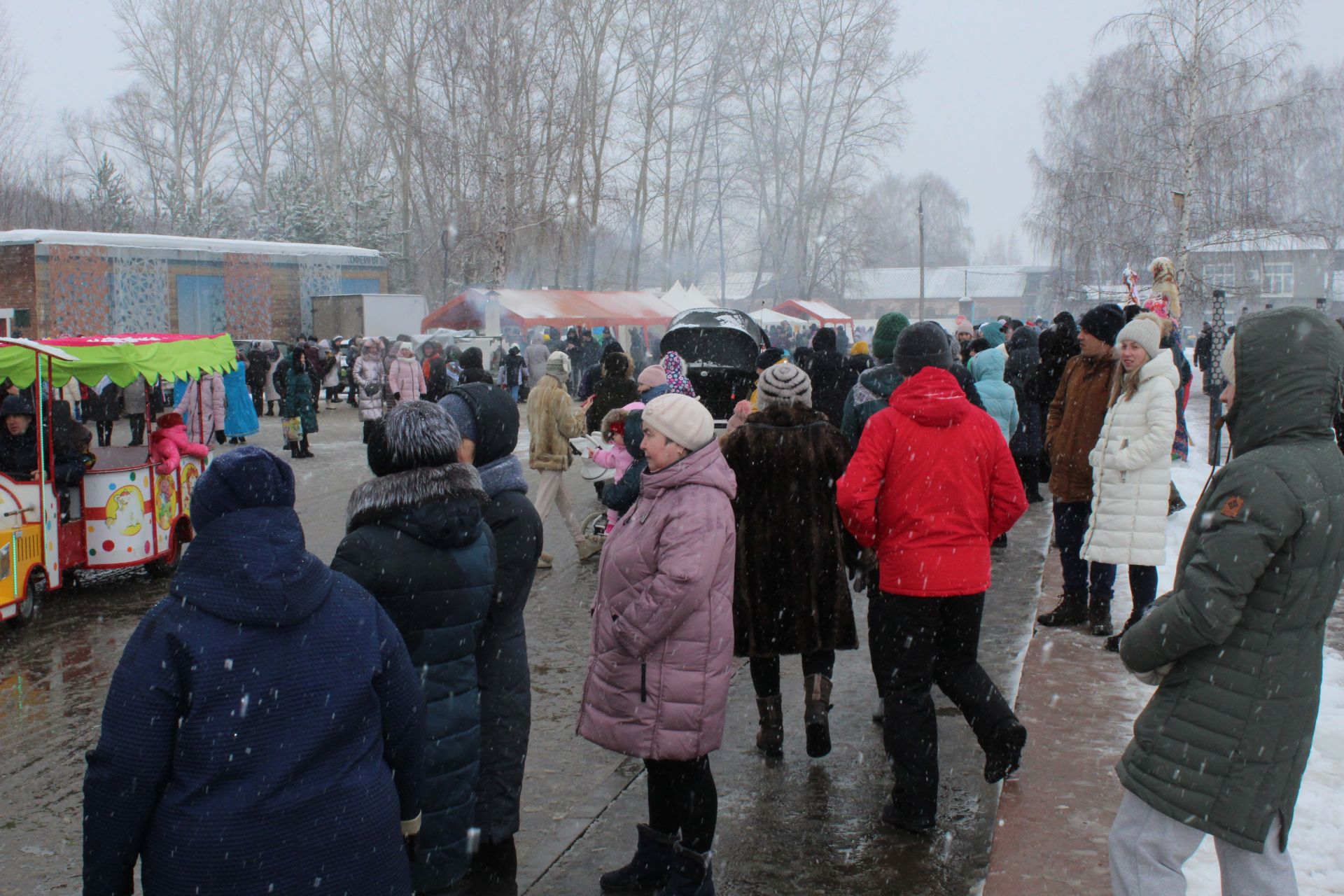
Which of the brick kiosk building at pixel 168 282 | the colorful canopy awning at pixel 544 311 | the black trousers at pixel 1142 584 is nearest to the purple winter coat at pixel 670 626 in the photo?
the black trousers at pixel 1142 584

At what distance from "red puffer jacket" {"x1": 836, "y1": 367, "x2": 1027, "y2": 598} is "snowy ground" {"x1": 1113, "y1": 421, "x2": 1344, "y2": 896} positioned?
0.93 m

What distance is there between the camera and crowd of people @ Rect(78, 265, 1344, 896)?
6.99 ft

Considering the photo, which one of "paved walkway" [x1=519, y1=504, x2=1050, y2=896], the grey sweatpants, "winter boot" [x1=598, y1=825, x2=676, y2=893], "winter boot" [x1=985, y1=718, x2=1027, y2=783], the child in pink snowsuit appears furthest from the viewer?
the child in pink snowsuit

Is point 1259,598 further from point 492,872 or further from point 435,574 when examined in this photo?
point 492,872

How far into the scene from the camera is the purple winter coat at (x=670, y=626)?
328 cm

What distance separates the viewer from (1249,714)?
8.01ft

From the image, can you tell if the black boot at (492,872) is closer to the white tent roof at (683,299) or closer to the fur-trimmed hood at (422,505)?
the fur-trimmed hood at (422,505)

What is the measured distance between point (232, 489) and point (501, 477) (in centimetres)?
143

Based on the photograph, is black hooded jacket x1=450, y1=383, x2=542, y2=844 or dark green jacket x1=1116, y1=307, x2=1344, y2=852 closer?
dark green jacket x1=1116, y1=307, x2=1344, y2=852

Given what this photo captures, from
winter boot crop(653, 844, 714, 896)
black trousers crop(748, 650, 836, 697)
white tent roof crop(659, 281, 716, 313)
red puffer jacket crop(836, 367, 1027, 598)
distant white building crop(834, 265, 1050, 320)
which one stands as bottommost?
winter boot crop(653, 844, 714, 896)

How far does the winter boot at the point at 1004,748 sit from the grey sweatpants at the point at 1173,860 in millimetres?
1415

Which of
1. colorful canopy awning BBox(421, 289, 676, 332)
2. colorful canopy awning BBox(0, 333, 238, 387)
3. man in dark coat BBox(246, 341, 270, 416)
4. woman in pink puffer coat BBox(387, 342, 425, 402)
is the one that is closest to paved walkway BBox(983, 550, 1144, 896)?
colorful canopy awning BBox(0, 333, 238, 387)

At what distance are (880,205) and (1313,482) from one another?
105141 millimetres

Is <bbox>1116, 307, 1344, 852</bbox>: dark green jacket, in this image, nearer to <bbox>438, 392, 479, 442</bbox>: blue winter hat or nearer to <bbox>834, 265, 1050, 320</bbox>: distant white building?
<bbox>438, 392, 479, 442</bbox>: blue winter hat
